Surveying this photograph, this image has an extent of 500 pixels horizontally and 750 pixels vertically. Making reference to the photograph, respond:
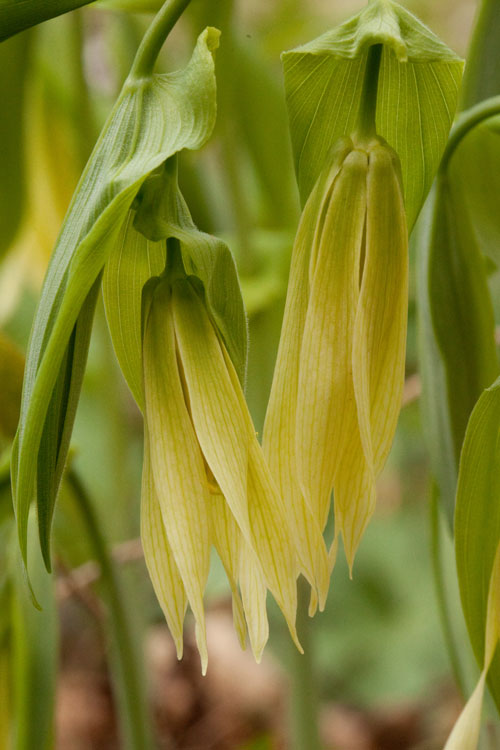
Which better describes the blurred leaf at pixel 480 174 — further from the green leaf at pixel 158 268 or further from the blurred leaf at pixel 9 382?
the blurred leaf at pixel 9 382

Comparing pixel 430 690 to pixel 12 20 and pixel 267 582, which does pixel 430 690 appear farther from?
pixel 12 20

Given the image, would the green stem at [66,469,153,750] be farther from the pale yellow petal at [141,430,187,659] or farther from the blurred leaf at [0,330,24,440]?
the pale yellow petal at [141,430,187,659]

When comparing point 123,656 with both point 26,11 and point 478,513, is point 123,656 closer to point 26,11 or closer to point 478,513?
point 478,513

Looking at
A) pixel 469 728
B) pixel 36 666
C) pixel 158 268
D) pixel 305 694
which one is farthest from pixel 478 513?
pixel 305 694

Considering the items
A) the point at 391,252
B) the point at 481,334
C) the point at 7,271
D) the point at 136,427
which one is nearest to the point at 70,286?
the point at 391,252

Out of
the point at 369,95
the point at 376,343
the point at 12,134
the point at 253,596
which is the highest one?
the point at 12,134

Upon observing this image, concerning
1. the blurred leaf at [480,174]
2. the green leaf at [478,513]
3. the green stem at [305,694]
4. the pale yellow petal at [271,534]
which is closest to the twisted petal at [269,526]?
the pale yellow petal at [271,534]

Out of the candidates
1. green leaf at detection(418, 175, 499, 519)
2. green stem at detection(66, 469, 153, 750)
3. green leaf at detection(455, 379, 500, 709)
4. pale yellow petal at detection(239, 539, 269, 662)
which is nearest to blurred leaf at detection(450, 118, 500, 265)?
green leaf at detection(418, 175, 499, 519)
